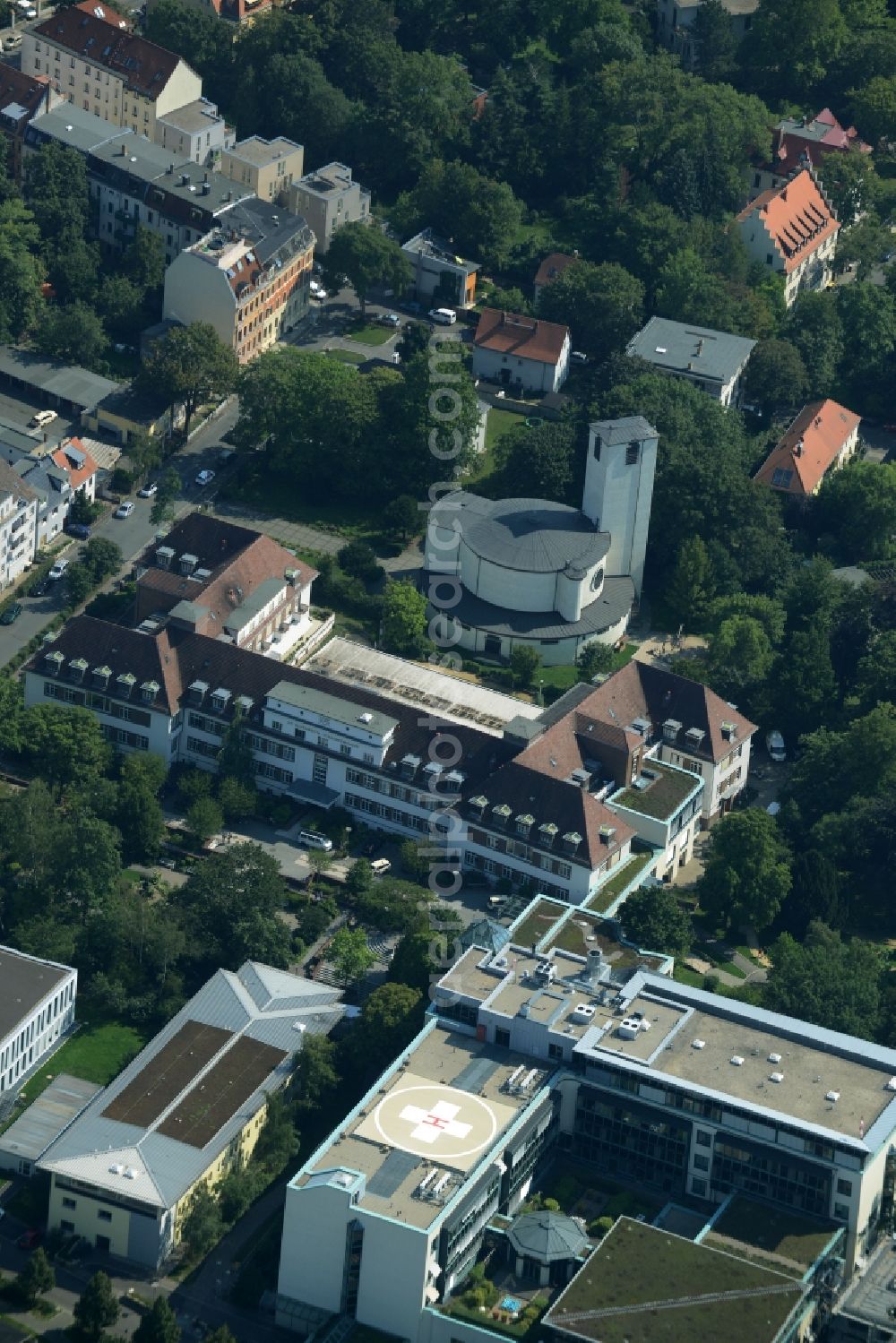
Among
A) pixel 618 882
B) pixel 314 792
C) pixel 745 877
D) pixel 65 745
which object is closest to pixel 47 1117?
pixel 65 745

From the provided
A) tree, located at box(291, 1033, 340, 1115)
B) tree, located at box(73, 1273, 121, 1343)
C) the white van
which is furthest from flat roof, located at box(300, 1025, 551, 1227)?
the white van

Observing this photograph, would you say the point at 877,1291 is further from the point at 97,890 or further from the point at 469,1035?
the point at 97,890

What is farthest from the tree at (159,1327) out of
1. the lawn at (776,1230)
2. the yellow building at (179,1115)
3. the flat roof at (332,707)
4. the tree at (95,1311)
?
the flat roof at (332,707)

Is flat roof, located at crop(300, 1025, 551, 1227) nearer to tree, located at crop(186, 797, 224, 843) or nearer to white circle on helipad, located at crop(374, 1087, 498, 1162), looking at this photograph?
white circle on helipad, located at crop(374, 1087, 498, 1162)

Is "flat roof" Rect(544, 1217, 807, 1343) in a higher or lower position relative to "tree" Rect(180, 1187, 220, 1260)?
higher

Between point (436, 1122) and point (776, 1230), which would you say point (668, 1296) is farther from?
point (436, 1122)

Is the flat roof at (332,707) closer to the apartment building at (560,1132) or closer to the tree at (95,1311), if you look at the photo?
the apartment building at (560,1132)

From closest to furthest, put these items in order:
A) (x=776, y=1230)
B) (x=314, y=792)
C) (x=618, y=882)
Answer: (x=776, y=1230) < (x=618, y=882) < (x=314, y=792)
